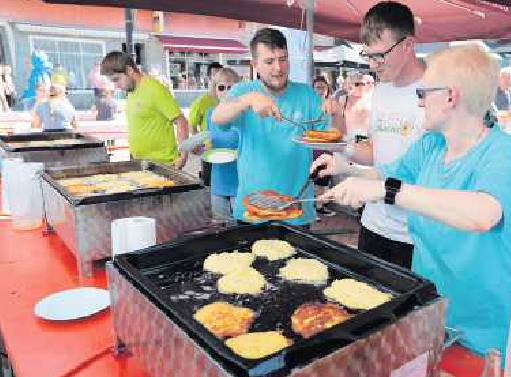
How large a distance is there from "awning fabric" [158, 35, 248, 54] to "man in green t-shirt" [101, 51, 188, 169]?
1119 cm

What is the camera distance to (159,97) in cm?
372

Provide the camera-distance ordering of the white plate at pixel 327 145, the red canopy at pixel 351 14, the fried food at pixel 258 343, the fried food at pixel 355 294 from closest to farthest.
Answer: the fried food at pixel 258 343, the fried food at pixel 355 294, the white plate at pixel 327 145, the red canopy at pixel 351 14

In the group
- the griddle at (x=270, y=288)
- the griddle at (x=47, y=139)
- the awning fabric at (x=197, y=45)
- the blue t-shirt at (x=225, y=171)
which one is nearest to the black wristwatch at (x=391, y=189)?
the griddle at (x=270, y=288)

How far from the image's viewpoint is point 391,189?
1.33 meters

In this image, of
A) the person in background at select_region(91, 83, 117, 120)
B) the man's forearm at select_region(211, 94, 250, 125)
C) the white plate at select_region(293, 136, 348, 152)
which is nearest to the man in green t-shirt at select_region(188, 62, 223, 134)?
the man's forearm at select_region(211, 94, 250, 125)

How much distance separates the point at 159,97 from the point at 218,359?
3.18 meters

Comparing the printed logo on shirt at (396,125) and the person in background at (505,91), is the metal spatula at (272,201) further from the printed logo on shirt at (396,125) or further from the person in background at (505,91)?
the person in background at (505,91)

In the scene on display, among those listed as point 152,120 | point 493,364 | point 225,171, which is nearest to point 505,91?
point 225,171

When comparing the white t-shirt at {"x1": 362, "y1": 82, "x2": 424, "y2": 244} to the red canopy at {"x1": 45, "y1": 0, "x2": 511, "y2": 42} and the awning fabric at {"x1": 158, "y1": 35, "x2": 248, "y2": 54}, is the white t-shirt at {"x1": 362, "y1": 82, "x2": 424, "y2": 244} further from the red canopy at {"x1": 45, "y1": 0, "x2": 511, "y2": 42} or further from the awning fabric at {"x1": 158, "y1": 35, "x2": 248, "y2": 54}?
the awning fabric at {"x1": 158, "y1": 35, "x2": 248, "y2": 54}

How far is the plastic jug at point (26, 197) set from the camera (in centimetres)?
242

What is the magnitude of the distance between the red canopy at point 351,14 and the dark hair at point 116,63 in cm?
50

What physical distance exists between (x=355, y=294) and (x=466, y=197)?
1.32 ft

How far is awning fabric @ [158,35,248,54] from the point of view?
14.4m

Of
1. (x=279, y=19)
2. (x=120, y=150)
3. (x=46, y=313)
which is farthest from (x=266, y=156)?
(x=120, y=150)
